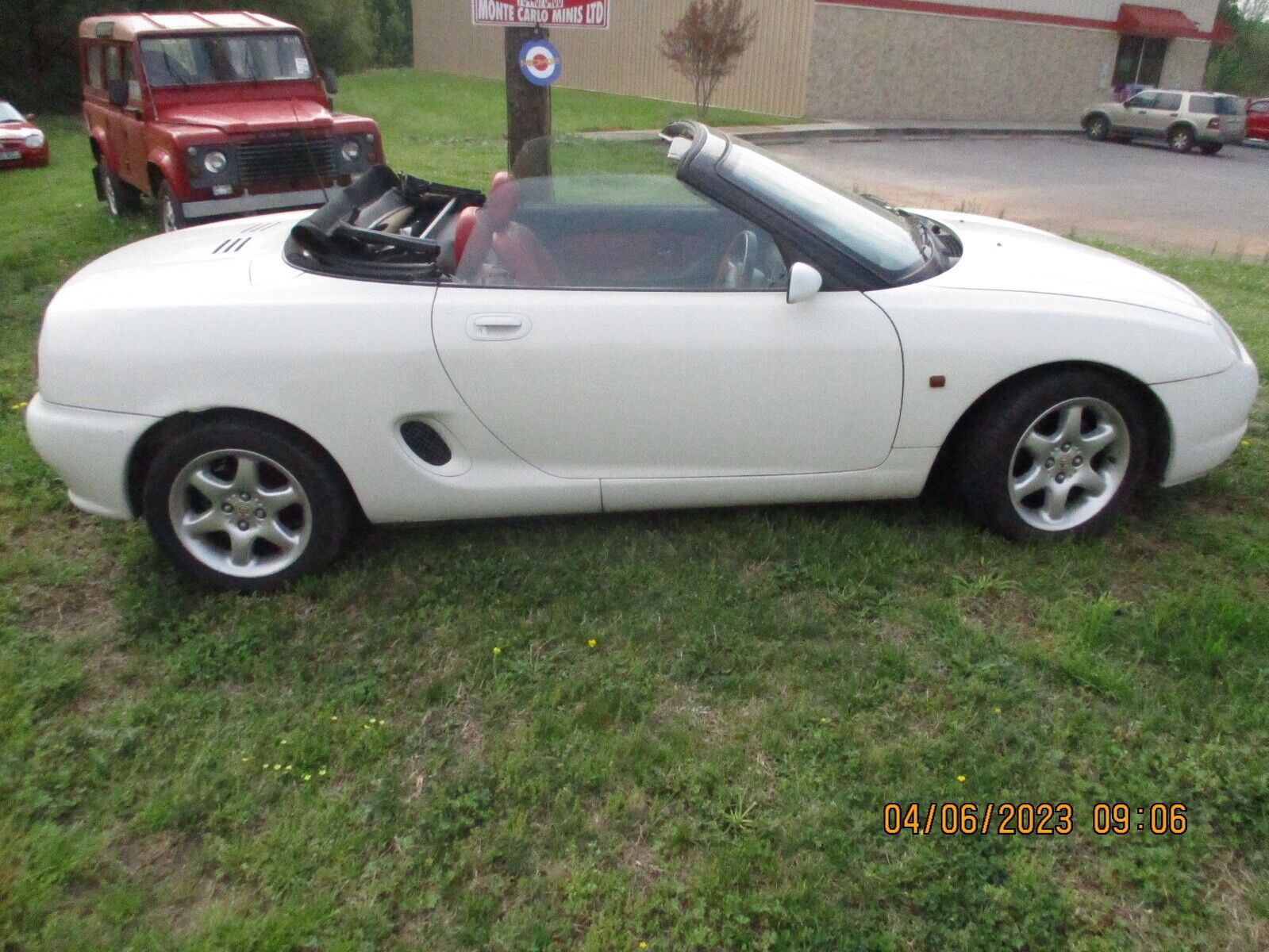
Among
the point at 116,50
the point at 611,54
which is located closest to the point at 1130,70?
the point at 611,54

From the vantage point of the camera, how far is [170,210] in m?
8.41

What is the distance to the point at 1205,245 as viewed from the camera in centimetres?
1076

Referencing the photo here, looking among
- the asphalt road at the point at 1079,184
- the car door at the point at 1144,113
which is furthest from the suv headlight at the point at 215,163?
the car door at the point at 1144,113

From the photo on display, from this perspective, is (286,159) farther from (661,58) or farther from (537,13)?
(661,58)

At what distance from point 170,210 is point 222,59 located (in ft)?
5.82

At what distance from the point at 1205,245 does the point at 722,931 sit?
10744 millimetres

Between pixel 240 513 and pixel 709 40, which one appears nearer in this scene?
pixel 240 513

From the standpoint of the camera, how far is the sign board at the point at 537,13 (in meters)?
6.35

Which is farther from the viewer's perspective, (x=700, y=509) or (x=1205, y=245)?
(x=1205, y=245)

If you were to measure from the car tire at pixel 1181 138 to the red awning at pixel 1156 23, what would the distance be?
7149mm

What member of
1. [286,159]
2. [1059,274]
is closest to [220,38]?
[286,159]

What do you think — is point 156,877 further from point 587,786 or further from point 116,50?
point 116,50

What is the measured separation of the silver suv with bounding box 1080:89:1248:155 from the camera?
24219 millimetres
